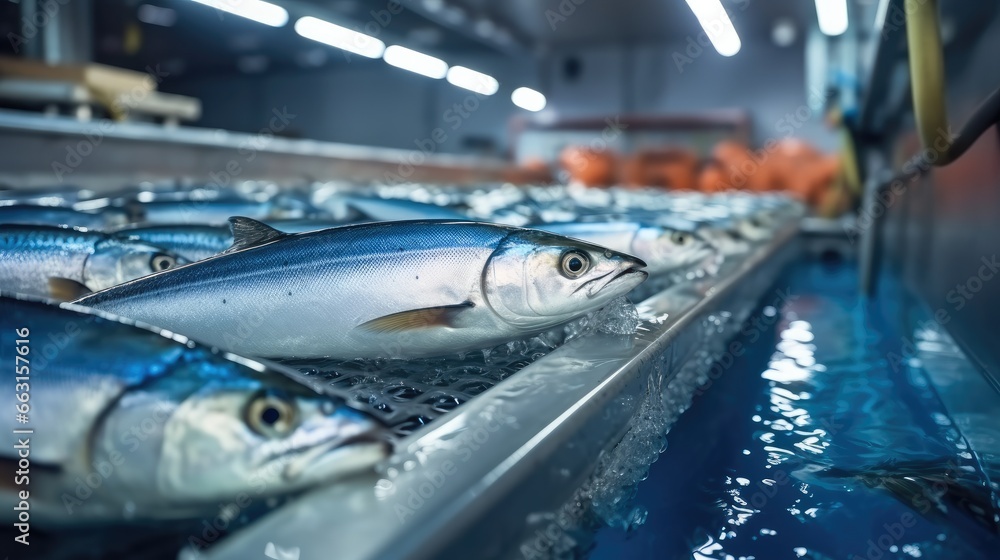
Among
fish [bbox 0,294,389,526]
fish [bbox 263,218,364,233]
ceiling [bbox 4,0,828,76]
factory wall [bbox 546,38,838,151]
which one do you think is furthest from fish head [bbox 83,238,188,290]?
factory wall [bbox 546,38,838,151]

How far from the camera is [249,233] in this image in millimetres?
1021

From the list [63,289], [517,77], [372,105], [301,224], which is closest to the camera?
[63,289]

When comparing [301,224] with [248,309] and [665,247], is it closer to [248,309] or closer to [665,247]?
[248,309]

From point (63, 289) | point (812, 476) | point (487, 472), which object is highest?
point (63, 289)

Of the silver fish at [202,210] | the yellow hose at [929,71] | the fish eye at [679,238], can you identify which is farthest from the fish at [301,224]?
the yellow hose at [929,71]

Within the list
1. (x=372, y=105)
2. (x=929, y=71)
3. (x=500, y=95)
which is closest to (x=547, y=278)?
(x=929, y=71)

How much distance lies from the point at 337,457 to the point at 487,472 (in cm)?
13

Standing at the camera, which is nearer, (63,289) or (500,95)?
(63,289)

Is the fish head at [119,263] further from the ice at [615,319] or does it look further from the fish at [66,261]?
the ice at [615,319]

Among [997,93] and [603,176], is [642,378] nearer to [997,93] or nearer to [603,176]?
[997,93]

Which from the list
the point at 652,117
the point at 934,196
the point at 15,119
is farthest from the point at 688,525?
the point at 652,117

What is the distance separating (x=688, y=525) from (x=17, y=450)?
0.78 metres

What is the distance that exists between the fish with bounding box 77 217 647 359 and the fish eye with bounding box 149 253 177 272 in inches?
7.0

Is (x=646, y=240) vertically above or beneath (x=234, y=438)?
above
